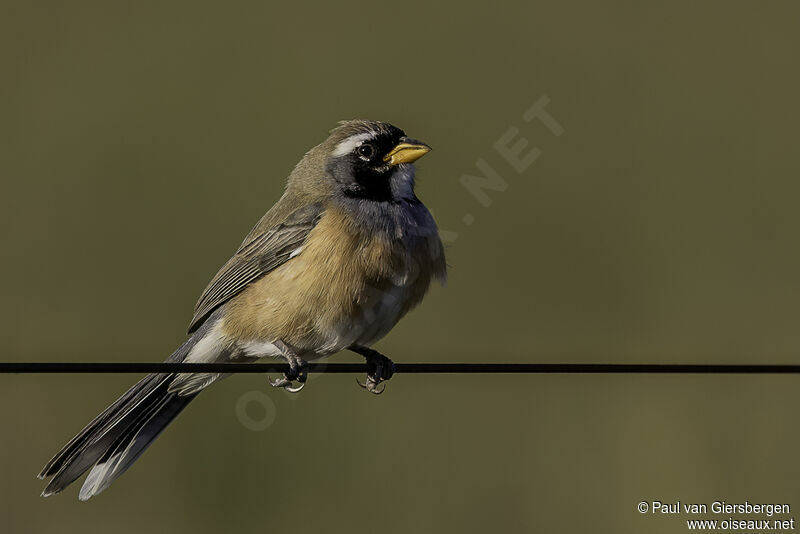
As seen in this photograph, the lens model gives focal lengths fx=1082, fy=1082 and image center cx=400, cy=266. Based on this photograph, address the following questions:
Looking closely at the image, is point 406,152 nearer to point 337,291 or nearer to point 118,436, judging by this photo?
point 337,291

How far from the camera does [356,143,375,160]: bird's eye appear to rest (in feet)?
21.0

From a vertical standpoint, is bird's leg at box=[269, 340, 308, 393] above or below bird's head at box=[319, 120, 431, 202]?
below

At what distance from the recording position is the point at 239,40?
11.5 meters

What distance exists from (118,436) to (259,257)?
126 centimetres

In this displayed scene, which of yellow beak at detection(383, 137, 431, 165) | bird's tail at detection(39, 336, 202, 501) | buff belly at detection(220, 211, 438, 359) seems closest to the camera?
bird's tail at detection(39, 336, 202, 501)

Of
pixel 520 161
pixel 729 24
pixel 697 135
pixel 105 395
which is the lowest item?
pixel 105 395

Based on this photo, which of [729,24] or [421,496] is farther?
[729,24]

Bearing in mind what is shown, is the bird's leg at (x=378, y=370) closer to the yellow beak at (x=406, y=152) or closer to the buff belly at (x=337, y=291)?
the buff belly at (x=337, y=291)

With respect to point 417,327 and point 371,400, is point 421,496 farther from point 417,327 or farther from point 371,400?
point 417,327

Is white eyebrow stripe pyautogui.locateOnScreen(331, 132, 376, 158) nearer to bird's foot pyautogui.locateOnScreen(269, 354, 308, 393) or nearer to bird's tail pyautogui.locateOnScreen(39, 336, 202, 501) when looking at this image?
bird's foot pyautogui.locateOnScreen(269, 354, 308, 393)

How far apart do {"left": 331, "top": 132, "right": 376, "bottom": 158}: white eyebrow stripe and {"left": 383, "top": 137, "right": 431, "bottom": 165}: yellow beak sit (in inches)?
6.4

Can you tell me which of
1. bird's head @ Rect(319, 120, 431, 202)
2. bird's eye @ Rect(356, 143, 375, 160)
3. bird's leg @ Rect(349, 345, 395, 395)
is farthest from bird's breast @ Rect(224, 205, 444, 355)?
bird's eye @ Rect(356, 143, 375, 160)

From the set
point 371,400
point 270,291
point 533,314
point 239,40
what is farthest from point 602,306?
point 239,40

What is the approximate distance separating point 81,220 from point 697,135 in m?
5.96
